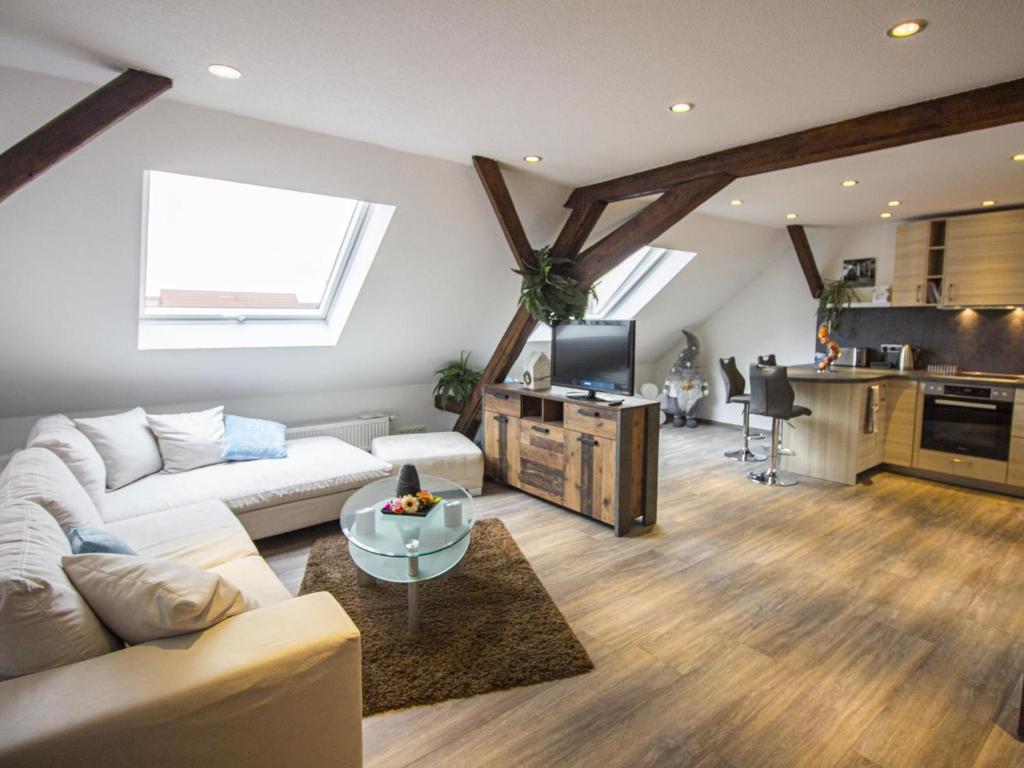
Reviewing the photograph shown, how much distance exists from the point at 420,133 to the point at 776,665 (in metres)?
3.19

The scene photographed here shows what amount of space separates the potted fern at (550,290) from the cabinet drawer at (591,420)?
783 mm

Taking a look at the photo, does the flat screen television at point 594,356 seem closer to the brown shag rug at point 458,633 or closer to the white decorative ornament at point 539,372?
the white decorative ornament at point 539,372

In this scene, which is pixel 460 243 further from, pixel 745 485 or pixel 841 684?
pixel 841 684

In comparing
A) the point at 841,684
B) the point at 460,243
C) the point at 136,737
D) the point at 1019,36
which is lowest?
the point at 841,684

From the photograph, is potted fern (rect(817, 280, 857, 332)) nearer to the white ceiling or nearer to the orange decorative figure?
the orange decorative figure

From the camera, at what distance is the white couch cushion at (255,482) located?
3086 mm

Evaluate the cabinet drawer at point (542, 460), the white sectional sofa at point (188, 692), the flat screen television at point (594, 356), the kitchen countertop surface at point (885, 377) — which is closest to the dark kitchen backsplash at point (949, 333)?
the kitchen countertop surface at point (885, 377)

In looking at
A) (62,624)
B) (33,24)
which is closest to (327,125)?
(33,24)

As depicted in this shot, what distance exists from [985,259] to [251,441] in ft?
20.2

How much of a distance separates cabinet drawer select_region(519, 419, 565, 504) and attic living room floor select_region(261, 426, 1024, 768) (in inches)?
6.7

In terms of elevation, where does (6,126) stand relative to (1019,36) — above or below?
below

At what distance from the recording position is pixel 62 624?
4.46ft

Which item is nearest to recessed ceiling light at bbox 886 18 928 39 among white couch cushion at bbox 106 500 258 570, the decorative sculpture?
white couch cushion at bbox 106 500 258 570

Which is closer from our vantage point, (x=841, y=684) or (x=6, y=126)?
(x=841, y=684)
